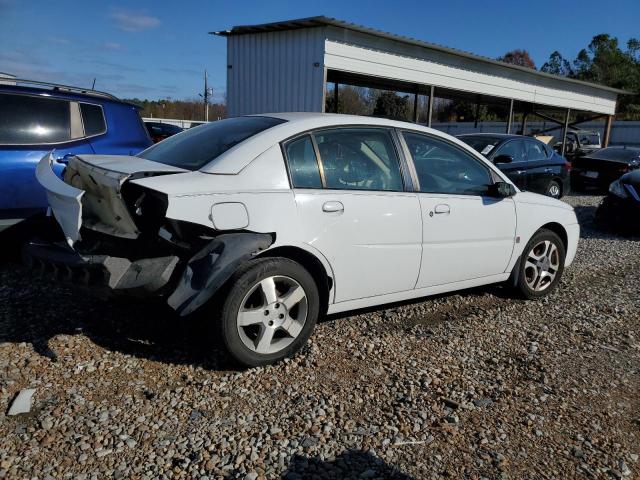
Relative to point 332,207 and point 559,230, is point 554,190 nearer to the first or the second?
point 559,230

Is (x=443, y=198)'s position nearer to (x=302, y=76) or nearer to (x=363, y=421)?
(x=363, y=421)

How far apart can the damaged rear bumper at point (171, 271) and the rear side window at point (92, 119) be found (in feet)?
8.38

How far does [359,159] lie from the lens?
148 inches

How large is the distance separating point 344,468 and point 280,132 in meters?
2.08

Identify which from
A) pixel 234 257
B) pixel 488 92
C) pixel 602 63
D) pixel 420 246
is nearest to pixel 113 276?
pixel 234 257

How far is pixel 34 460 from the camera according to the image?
94.0 inches

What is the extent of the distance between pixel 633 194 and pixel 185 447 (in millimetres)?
8809

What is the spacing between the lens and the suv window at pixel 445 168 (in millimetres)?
4074

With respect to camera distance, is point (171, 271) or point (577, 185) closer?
point (171, 271)

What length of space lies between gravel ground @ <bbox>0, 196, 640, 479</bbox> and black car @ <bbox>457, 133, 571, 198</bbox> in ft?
17.4

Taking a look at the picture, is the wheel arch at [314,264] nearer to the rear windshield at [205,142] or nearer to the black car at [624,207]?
the rear windshield at [205,142]

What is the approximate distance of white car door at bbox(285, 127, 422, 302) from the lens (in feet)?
11.2

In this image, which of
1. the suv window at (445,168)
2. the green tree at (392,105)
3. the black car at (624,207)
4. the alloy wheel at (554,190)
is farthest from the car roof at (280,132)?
the green tree at (392,105)

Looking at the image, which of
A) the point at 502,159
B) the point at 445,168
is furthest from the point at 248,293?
the point at 502,159
